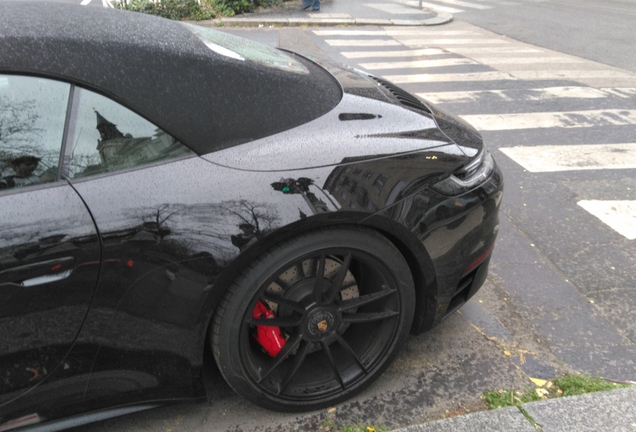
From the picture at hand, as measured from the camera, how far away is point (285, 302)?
2.08m

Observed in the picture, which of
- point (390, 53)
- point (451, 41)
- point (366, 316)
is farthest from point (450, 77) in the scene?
point (366, 316)

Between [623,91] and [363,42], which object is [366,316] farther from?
[363,42]

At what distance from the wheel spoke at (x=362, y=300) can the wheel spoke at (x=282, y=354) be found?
22 cm

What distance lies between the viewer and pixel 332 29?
39.1 ft

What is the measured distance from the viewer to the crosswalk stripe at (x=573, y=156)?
4730mm

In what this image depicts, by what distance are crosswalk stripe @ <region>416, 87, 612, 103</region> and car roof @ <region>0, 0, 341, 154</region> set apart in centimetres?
484

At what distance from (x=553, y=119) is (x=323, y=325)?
4.69 m

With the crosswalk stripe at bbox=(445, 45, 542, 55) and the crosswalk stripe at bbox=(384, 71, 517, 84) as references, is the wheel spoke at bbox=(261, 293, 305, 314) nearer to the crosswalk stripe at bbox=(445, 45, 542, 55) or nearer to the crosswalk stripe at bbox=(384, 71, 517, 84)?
the crosswalk stripe at bbox=(384, 71, 517, 84)

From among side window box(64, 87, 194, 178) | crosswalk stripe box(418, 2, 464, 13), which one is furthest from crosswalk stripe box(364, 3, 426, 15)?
side window box(64, 87, 194, 178)

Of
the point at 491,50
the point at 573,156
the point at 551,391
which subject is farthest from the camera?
the point at 491,50

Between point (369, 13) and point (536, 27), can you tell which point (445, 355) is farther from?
point (369, 13)

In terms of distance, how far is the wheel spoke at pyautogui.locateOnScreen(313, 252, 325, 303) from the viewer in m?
2.07

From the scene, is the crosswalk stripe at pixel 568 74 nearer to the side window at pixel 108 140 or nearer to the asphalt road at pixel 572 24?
the asphalt road at pixel 572 24

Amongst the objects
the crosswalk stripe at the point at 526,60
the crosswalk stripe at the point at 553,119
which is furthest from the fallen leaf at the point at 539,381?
the crosswalk stripe at the point at 526,60
